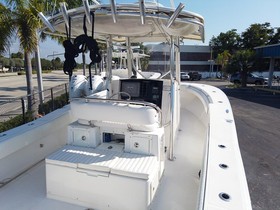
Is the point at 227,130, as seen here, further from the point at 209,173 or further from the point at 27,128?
→ the point at 27,128

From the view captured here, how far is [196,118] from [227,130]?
2222 mm

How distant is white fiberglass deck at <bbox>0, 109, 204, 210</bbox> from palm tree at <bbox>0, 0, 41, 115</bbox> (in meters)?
6.31

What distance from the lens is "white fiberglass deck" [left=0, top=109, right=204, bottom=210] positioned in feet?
7.52

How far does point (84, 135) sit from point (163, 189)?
3.50 ft

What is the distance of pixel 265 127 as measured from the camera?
Answer: 864 cm

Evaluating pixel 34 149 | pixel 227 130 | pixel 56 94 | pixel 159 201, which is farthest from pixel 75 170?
pixel 56 94

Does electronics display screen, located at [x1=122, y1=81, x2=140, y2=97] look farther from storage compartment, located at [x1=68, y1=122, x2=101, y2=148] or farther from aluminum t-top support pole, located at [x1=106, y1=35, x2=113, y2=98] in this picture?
storage compartment, located at [x1=68, y1=122, x2=101, y2=148]

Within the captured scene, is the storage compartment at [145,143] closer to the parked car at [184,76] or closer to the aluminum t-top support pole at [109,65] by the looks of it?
the aluminum t-top support pole at [109,65]

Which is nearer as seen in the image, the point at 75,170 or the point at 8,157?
the point at 75,170

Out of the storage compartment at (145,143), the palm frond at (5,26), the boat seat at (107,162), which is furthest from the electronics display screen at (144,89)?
the palm frond at (5,26)

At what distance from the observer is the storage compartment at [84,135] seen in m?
2.63

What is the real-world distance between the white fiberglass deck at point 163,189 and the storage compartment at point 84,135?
2.05ft

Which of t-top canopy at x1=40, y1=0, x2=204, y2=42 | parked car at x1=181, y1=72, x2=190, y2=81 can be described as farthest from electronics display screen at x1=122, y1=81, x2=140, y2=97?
parked car at x1=181, y1=72, x2=190, y2=81

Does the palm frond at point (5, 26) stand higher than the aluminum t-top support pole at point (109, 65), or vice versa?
the palm frond at point (5, 26)
